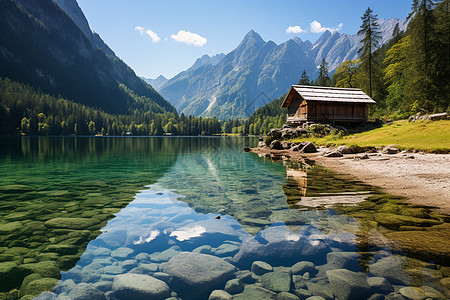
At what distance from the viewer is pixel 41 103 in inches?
6885

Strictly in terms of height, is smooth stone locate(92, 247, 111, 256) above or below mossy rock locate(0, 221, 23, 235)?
below

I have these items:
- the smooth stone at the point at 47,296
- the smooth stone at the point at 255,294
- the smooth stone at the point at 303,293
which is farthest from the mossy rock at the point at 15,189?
the smooth stone at the point at 303,293

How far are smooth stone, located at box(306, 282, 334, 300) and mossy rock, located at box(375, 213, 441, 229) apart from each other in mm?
4037

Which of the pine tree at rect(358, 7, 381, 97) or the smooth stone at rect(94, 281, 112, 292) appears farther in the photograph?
the pine tree at rect(358, 7, 381, 97)

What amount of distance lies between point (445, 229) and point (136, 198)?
11638mm

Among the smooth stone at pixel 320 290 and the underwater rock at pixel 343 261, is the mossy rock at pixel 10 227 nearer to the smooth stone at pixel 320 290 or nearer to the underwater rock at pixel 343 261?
the smooth stone at pixel 320 290

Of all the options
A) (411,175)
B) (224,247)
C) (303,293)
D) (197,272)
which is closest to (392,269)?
(303,293)

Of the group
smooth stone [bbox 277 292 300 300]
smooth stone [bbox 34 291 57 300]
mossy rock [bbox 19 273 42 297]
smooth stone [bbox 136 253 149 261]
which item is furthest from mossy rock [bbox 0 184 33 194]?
smooth stone [bbox 277 292 300 300]

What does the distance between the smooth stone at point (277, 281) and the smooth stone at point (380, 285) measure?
1470mm

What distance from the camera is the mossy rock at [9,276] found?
4.86m

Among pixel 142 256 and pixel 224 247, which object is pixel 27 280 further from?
pixel 224 247

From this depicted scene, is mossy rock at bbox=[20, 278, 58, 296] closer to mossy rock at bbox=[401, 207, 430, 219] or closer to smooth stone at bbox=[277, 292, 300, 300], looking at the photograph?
smooth stone at bbox=[277, 292, 300, 300]

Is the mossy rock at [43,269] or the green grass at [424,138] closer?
the mossy rock at [43,269]

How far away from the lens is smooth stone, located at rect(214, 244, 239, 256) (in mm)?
6387
